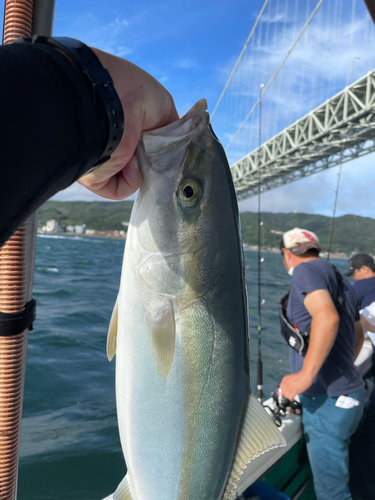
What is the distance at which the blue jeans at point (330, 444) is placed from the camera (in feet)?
9.59

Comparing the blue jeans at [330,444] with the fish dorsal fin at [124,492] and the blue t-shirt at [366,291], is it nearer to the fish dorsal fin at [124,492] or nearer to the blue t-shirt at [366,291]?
the blue t-shirt at [366,291]

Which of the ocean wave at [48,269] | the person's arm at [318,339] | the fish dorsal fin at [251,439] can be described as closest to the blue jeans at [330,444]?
the person's arm at [318,339]

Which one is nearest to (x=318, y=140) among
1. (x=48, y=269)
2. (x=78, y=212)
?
(x=48, y=269)

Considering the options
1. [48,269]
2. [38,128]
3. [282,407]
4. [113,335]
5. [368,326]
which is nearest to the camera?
[38,128]

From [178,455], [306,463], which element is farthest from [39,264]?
[178,455]

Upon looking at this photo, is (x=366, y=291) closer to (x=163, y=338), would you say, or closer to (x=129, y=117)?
(x=163, y=338)

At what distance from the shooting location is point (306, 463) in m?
3.38

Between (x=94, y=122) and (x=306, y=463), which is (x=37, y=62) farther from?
(x=306, y=463)

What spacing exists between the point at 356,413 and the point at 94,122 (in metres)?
3.30

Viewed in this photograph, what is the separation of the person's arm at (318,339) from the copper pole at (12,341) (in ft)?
7.75

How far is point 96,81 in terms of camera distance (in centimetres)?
62

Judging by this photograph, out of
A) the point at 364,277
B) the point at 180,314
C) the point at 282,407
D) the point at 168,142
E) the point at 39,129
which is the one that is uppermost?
the point at 168,142

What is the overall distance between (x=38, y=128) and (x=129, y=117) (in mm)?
371

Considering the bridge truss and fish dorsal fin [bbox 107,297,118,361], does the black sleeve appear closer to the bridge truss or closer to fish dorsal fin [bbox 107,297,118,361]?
fish dorsal fin [bbox 107,297,118,361]
